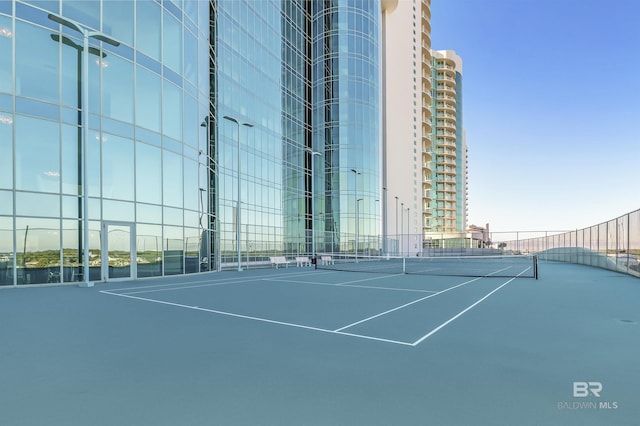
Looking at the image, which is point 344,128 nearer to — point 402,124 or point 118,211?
point 402,124

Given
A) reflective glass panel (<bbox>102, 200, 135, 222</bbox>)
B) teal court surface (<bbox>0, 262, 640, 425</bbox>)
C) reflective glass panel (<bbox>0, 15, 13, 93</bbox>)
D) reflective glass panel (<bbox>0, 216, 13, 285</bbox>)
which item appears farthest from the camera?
reflective glass panel (<bbox>102, 200, 135, 222</bbox>)

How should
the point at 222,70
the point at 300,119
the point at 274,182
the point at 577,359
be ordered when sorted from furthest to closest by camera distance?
the point at 300,119 < the point at 274,182 < the point at 222,70 < the point at 577,359

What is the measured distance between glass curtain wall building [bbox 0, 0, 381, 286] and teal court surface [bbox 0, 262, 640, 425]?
7987mm

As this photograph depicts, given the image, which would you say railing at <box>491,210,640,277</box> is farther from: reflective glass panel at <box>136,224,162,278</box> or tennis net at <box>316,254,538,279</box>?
reflective glass panel at <box>136,224,162,278</box>

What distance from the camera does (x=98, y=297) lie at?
1234 centimetres

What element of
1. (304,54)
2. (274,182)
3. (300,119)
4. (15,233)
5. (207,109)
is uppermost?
(304,54)

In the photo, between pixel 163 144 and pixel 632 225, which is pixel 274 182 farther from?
pixel 632 225

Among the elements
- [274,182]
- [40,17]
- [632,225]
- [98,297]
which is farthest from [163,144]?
[632,225]

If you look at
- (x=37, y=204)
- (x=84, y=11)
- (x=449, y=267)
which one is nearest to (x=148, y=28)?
(x=84, y=11)

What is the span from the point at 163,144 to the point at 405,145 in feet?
179
